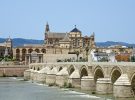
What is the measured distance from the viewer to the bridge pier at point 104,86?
4727 cm

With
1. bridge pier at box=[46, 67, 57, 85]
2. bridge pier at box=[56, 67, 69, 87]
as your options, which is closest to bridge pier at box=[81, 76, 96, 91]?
bridge pier at box=[56, 67, 69, 87]

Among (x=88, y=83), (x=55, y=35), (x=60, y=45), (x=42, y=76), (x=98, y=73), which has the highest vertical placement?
(x=55, y=35)

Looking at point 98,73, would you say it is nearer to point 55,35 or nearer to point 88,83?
point 88,83

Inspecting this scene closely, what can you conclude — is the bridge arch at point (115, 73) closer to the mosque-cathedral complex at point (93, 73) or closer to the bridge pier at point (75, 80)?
the mosque-cathedral complex at point (93, 73)

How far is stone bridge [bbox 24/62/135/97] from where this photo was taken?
4225cm

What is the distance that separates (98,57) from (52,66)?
26.8 ft

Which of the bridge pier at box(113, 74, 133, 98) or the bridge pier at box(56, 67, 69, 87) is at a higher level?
the bridge pier at box(56, 67, 69, 87)

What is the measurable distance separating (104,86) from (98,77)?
27.0 feet

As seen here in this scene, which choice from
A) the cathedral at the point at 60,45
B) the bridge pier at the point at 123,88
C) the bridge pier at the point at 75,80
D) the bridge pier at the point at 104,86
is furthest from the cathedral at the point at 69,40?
the bridge pier at the point at 123,88

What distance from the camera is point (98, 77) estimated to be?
55.8 metres

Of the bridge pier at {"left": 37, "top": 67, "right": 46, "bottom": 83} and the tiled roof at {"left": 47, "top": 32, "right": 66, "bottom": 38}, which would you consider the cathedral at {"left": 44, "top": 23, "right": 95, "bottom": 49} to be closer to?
the tiled roof at {"left": 47, "top": 32, "right": 66, "bottom": 38}

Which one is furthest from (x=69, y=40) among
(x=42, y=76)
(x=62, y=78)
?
(x=62, y=78)

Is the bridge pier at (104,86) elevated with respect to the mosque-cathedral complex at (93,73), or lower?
lower

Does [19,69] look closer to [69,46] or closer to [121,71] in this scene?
[69,46]
